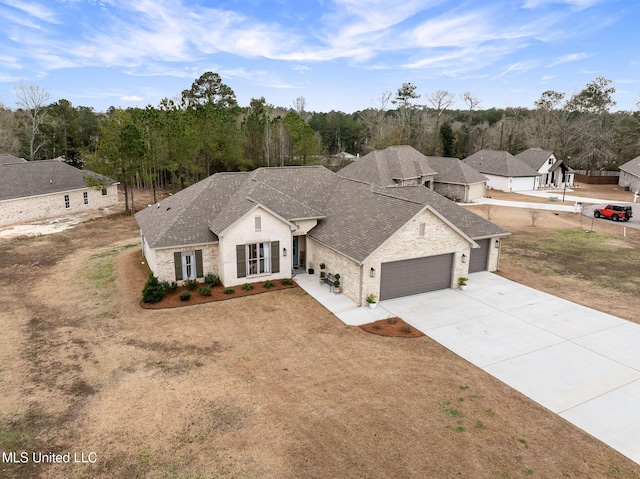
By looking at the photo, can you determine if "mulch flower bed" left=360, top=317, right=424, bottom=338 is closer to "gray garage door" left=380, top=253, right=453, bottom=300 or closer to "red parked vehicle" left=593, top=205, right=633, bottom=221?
"gray garage door" left=380, top=253, right=453, bottom=300

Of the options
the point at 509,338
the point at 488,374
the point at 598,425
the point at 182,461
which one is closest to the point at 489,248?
the point at 509,338

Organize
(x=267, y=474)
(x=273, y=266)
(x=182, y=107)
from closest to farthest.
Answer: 1. (x=267, y=474)
2. (x=273, y=266)
3. (x=182, y=107)

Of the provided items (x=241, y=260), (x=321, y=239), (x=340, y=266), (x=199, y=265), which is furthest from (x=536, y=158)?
(x=199, y=265)

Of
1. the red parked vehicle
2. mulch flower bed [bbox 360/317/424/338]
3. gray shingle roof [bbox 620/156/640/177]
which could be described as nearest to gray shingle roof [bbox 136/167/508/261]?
mulch flower bed [bbox 360/317/424/338]

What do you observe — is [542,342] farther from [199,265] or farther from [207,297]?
[199,265]

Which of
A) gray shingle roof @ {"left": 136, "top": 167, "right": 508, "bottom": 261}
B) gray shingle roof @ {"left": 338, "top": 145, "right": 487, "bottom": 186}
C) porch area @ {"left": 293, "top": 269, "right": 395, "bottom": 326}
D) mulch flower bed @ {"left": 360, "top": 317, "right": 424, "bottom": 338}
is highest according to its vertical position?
gray shingle roof @ {"left": 338, "top": 145, "right": 487, "bottom": 186}

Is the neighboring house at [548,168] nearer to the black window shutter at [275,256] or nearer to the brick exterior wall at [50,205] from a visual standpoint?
the black window shutter at [275,256]

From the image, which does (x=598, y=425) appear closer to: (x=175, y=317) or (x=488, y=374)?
(x=488, y=374)
